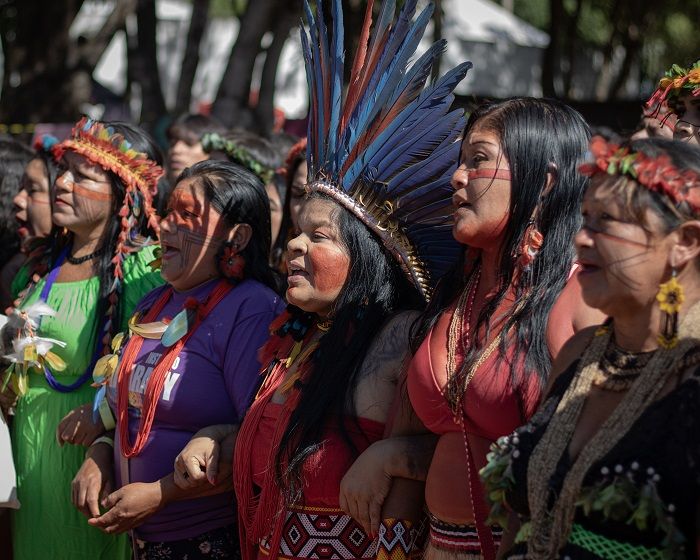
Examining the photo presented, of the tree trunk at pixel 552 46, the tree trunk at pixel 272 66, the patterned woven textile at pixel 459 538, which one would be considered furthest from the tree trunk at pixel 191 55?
the patterned woven textile at pixel 459 538

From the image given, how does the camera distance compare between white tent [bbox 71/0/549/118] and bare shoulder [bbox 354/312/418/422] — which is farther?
white tent [bbox 71/0/549/118]

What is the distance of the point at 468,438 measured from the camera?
2812 millimetres

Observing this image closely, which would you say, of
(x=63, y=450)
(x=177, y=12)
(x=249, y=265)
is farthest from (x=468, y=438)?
(x=177, y=12)

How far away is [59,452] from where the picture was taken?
4.37 m

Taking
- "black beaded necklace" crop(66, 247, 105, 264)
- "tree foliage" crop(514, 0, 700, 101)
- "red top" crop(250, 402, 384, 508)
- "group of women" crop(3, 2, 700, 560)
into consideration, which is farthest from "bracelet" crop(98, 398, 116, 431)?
"tree foliage" crop(514, 0, 700, 101)

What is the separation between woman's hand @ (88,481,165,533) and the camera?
362 centimetres

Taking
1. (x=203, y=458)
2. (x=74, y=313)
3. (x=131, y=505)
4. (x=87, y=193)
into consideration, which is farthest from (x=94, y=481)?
(x=87, y=193)

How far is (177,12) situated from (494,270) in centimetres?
1980

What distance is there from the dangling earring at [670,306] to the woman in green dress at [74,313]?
8.47 ft

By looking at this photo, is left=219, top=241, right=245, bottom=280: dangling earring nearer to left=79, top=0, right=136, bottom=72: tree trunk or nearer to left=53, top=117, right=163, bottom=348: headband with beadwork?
left=53, top=117, right=163, bottom=348: headband with beadwork

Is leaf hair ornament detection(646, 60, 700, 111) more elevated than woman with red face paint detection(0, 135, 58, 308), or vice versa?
leaf hair ornament detection(646, 60, 700, 111)

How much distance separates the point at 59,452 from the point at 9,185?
2.03 m

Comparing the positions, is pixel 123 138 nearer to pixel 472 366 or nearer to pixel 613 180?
pixel 472 366

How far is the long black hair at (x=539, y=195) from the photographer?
9.37 feet
